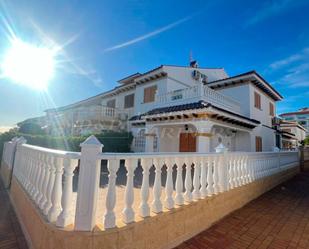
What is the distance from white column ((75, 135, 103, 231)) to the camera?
1.74 m

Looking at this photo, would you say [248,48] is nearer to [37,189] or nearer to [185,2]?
[185,2]

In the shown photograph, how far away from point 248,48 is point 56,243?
39.9ft

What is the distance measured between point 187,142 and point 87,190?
9.74 m

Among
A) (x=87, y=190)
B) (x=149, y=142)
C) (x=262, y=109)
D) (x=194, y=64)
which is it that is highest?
(x=194, y=64)

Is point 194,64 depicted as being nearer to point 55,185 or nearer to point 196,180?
point 196,180

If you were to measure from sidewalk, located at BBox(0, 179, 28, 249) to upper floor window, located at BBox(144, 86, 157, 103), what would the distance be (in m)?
10.9

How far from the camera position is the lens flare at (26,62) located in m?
6.11

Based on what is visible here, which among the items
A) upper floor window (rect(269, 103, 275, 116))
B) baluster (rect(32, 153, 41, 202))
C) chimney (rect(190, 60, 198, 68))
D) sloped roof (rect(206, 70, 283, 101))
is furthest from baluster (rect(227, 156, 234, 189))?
upper floor window (rect(269, 103, 275, 116))

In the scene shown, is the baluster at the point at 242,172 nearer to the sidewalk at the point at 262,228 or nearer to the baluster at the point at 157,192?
the sidewalk at the point at 262,228

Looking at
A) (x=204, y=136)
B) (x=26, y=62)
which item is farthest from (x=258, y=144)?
(x=26, y=62)

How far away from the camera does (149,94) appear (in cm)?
1391

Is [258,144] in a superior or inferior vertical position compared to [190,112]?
inferior

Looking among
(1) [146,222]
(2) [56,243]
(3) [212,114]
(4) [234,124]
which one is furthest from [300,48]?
(2) [56,243]

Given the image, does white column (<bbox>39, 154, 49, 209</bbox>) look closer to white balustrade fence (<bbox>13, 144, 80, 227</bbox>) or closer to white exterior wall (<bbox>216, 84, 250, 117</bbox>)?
white balustrade fence (<bbox>13, 144, 80, 227</bbox>)
